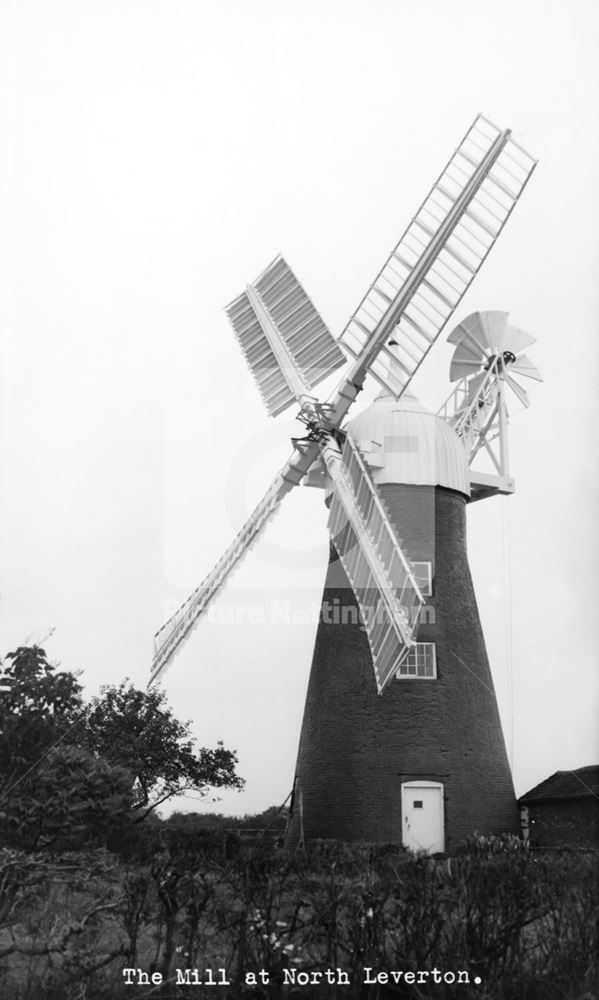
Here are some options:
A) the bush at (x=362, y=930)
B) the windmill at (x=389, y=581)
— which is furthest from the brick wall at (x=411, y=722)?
the bush at (x=362, y=930)

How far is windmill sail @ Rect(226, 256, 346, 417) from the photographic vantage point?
683 inches

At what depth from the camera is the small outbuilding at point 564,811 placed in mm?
16016

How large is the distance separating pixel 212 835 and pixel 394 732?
318cm

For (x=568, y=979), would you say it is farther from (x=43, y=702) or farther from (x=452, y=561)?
(x=452, y=561)

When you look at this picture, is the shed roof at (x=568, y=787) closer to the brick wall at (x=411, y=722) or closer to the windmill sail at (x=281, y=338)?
the brick wall at (x=411, y=722)

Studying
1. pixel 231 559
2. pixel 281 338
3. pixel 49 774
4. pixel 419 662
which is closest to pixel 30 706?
pixel 49 774

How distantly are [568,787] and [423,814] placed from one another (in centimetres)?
281

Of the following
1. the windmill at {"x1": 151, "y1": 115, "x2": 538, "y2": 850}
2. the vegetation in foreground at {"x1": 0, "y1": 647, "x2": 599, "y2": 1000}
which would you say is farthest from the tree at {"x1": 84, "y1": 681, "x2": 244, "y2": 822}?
the vegetation in foreground at {"x1": 0, "y1": 647, "x2": 599, "y2": 1000}

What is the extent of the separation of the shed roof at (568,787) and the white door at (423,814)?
222 centimetres

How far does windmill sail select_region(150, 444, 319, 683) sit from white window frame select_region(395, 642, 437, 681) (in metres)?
3.20

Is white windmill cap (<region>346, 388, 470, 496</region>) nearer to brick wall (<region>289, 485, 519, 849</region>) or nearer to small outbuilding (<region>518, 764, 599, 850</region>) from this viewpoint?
brick wall (<region>289, 485, 519, 849</region>)

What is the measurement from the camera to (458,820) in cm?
1562

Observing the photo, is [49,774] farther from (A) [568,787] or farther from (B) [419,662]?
(A) [568,787]

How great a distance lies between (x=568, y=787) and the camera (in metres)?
16.7
